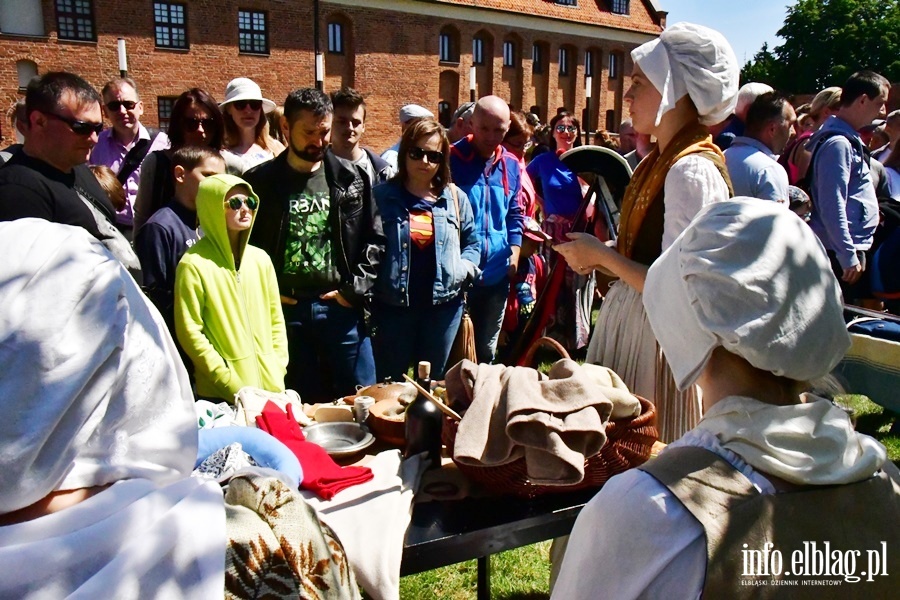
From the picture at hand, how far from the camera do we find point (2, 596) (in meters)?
1.07

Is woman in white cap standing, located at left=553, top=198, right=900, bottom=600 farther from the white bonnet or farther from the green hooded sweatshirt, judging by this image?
the green hooded sweatshirt

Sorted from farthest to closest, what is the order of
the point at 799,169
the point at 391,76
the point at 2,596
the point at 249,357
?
the point at 391,76, the point at 799,169, the point at 249,357, the point at 2,596

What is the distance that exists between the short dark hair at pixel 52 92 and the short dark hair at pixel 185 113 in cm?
111

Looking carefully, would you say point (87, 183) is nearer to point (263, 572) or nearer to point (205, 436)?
point (205, 436)

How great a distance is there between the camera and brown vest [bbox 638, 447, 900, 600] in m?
1.26

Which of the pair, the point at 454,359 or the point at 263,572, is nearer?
the point at 263,572

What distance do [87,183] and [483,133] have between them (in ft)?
8.68

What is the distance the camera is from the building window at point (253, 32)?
2761 centimetres

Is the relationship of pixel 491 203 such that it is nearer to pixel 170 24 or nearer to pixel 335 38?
pixel 170 24

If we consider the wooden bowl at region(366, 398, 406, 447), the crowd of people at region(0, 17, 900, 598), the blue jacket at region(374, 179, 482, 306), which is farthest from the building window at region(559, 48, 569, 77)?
the wooden bowl at region(366, 398, 406, 447)

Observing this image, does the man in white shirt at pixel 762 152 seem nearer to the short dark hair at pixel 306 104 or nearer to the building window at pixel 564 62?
the short dark hair at pixel 306 104

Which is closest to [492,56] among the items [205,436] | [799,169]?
[799,169]

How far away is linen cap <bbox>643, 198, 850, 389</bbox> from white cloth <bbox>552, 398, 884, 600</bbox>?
0.37ft

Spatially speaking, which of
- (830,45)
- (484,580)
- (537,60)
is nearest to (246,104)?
(484,580)
